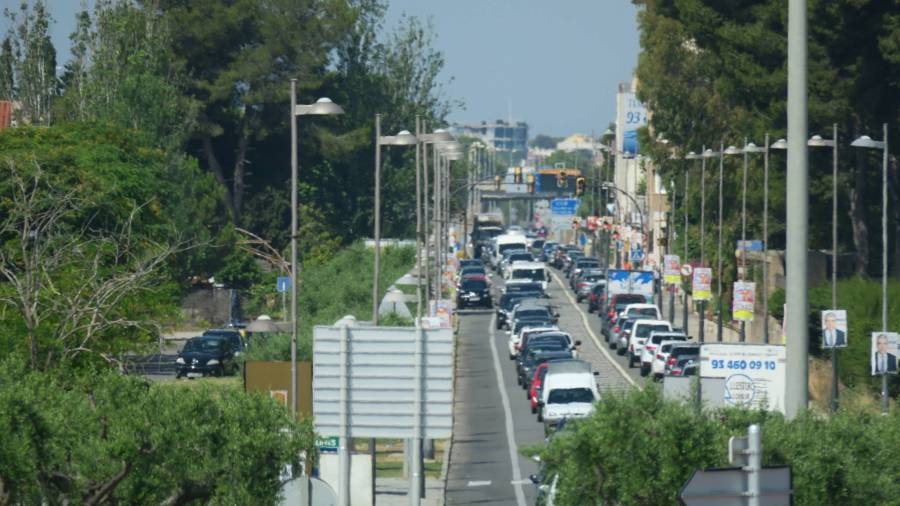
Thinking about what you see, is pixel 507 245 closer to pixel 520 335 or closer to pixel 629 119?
pixel 629 119

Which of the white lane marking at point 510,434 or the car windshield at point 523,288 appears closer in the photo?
the white lane marking at point 510,434

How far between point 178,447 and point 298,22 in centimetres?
8705

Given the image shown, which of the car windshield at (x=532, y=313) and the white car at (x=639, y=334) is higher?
the car windshield at (x=532, y=313)

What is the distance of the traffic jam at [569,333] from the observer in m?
45.5

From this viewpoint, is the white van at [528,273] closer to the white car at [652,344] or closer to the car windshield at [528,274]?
the car windshield at [528,274]

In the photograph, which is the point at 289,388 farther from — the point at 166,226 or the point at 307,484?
the point at 166,226

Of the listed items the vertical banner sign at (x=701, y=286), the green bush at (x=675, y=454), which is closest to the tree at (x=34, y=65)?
the vertical banner sign at (x=701, y=286)

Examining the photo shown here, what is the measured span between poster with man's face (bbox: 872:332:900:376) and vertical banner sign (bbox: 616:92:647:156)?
4033 inches

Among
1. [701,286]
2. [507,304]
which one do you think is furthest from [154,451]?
[507,304]

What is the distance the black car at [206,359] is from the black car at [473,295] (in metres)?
32.2

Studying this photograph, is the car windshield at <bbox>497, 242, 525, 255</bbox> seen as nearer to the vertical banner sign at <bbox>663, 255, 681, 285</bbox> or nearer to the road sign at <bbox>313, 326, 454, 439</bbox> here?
the vertical banner sign at <bbox>663, 255, 681, 285</bbox>

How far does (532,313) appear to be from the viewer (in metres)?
72.9

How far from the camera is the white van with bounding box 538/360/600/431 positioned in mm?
43875

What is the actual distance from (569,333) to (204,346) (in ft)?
70.8
